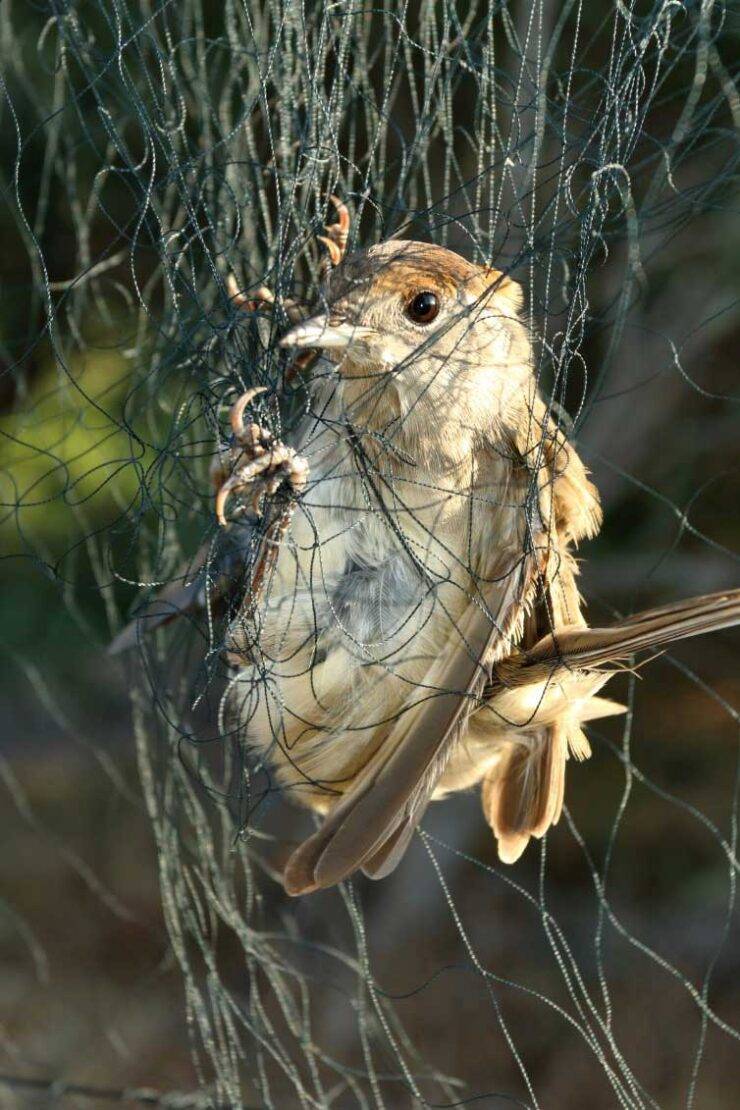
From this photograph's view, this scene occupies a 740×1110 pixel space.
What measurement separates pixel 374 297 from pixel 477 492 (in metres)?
0.27

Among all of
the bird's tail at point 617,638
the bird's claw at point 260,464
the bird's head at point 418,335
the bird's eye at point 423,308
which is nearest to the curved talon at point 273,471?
the bird's claw at point 260,464

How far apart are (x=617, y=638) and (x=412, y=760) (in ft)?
0.97

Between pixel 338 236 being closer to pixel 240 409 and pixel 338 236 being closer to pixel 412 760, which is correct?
pixel 240 409

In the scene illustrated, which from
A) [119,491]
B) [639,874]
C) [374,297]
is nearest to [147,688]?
[119,491]

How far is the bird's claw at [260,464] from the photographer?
1259 millimetres

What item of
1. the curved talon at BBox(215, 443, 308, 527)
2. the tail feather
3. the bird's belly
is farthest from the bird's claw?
the tail feather

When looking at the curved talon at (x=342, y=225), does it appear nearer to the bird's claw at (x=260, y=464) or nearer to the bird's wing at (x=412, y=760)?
the bird's claw at (x=260, y=464)

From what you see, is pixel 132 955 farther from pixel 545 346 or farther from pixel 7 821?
pixel 545 346

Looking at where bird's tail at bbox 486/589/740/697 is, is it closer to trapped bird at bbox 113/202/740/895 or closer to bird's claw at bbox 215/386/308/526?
trapped bird at bbox 113/202/740/895

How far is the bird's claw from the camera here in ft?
4.13

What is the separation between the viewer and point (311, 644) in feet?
5.01

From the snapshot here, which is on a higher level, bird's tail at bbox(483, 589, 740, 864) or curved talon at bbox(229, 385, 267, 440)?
curved talon at bbox(229, 385, 267, 440)

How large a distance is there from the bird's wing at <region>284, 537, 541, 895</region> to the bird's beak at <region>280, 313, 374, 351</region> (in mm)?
293

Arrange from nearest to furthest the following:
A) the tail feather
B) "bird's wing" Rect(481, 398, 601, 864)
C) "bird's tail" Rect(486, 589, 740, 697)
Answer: "bird's tail" Rect(486, 589, 740, 697) < "bird's wing" Rect(481, 398, 601, 864) < the tail feather
